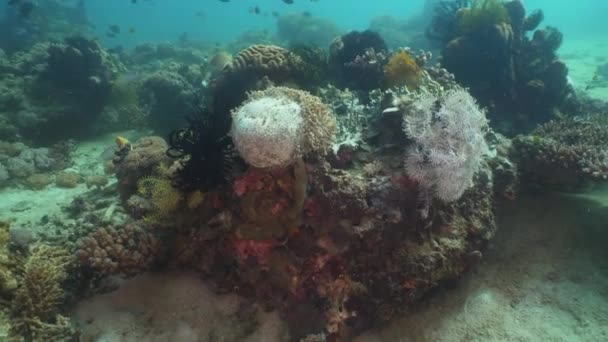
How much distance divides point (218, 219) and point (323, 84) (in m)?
5.13

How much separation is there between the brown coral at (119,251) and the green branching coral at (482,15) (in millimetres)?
9423

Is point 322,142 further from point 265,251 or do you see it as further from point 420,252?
point 420,252

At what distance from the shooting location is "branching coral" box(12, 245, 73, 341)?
418 centimetres

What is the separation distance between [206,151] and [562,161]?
5.08 metres

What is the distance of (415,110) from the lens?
4.55 metres

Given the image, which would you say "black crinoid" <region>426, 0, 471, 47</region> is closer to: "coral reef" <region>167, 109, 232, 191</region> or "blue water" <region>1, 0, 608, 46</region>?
"coral reef" <region>167, 109, 232, 191</region>

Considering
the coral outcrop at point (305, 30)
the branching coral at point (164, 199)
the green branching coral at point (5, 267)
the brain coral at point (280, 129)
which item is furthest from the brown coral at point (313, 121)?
the coral outcrop at point (305, 30)

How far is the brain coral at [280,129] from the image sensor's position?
3854 millimetres

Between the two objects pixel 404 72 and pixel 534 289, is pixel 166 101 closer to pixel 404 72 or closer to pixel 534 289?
pixel 404 72

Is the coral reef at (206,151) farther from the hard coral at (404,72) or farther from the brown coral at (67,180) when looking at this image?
the brown coral at (67,180)

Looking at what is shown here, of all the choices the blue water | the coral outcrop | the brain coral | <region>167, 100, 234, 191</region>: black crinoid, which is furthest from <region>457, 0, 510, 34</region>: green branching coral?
the coral outcrop

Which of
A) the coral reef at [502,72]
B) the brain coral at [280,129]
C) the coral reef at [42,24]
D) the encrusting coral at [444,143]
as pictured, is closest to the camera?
the brain coral at [280,129]

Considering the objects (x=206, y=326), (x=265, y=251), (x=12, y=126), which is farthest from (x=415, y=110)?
(x=12, y=126)

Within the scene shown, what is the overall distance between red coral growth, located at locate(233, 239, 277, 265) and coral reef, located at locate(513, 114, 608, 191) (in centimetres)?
415
